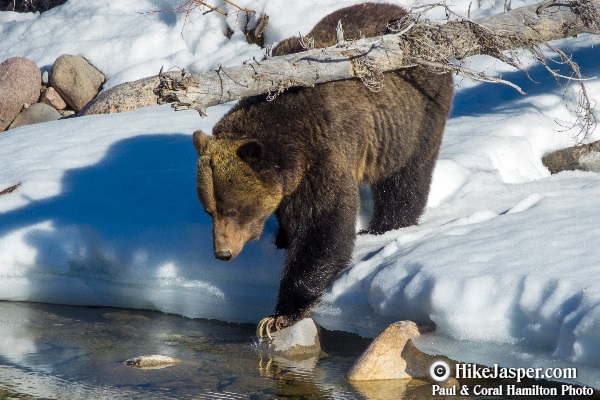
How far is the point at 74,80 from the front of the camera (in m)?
12.7

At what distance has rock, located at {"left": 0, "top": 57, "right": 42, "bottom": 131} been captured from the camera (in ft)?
40.4

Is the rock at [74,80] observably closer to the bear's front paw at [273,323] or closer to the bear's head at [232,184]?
the bear's head at [232,184]

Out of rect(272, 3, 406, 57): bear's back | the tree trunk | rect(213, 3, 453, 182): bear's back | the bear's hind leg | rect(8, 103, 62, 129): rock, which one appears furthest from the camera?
rect(8, 103, 62, 129): rock

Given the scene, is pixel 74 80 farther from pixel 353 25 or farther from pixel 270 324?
pixel 270 324

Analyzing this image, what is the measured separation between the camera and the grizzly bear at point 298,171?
5.48m

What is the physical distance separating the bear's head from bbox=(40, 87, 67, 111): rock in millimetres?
7767

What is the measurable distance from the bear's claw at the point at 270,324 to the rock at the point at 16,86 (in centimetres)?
814

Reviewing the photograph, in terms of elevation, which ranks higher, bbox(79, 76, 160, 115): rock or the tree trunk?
the tree trunk

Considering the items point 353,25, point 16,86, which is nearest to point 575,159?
point 353,25

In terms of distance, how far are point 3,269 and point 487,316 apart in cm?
A: 421

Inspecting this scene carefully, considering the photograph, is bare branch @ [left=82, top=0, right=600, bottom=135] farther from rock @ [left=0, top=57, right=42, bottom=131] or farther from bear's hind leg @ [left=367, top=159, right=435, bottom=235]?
rock @ [left=0, top=57, right=42, bottom=131]

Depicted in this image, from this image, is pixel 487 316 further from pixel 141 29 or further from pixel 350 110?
pixel 141 29

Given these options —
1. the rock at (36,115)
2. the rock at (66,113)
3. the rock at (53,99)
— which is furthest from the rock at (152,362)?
the rock at (53,99)

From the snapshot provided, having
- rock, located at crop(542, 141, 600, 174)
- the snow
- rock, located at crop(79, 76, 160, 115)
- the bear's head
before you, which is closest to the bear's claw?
the snow
